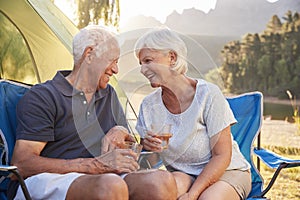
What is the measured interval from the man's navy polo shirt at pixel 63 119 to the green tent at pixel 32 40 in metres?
1.04

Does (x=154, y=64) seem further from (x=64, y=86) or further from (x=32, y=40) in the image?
(x=32, y=40)

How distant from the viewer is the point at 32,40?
3.38 meters

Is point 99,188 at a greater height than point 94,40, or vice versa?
point 94,40

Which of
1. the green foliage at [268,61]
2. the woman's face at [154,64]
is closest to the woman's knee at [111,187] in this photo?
the woman's face at [154,64]

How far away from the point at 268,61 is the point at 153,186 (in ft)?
15.1

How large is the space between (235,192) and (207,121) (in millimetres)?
284

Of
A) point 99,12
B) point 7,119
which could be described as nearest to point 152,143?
point 7,119

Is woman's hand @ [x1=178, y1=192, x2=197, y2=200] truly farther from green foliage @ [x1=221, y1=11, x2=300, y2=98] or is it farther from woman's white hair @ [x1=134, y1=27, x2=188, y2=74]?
green foliage @ [x1=221, y1=11, x2=300, y2=98]

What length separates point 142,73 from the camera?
78.9 inches

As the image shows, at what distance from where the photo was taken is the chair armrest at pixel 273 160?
2.26m

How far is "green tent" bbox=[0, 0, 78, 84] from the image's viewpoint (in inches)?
128

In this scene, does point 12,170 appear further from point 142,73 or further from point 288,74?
point 288,74

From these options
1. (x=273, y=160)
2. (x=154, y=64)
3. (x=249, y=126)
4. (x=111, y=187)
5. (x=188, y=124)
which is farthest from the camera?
(x=249, y=126)

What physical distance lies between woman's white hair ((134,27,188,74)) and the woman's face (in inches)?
0.7
